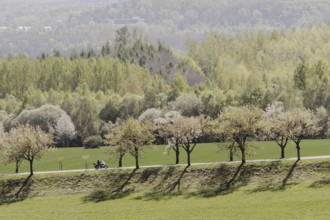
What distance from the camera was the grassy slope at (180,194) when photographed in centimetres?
8825

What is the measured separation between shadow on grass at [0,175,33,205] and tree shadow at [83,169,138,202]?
389 inches

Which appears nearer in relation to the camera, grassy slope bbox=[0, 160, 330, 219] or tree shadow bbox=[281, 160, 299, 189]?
grassy slope bbox=[0, 160, 330, 219]

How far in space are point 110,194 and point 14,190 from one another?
15.0 metres

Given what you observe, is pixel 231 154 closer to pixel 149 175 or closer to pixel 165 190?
pixel 149 175

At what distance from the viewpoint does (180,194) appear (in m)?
99.2

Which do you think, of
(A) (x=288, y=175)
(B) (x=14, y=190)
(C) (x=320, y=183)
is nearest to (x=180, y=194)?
(A) (x=288, y=175)

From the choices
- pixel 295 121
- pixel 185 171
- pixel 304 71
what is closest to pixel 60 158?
pixel 185 171

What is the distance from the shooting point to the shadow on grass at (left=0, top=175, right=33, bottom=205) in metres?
105

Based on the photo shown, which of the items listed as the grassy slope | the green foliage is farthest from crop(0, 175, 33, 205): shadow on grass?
the green foliage

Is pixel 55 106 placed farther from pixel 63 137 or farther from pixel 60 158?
pixel 60 158

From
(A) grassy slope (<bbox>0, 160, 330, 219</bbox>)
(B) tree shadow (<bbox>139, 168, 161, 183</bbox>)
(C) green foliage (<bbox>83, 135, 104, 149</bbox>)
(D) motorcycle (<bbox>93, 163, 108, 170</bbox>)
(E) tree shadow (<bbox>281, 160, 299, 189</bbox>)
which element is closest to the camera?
(A) grassy slope (<bbox>0, 160, 330, 219</bbox>)

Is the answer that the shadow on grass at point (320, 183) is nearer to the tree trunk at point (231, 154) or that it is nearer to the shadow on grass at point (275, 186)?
the shadow on grass at point (275, 186)

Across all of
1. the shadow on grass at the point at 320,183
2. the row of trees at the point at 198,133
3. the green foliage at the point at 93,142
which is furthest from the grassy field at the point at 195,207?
the green foliage at the point at 93,142

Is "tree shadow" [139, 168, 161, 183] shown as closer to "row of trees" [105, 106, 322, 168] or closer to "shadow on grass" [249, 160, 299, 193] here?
"row of trees" [105, 106, 322, 168]
